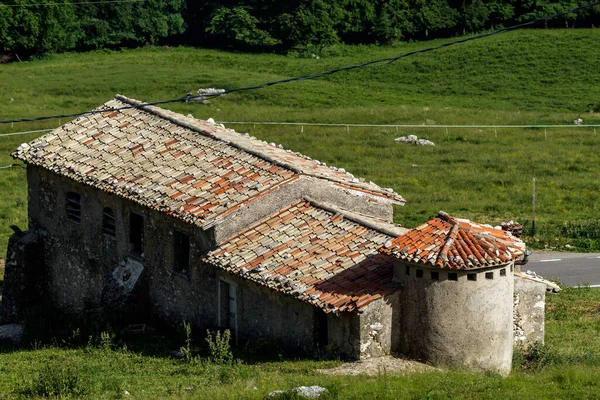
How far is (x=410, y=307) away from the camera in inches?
909

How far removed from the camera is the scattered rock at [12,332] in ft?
100

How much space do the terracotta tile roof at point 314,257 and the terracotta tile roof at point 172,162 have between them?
0.85m

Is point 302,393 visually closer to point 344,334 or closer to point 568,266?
point 344,334

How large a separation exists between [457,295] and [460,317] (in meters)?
0.45

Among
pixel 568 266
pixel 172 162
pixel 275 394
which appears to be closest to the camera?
pixel 275 394

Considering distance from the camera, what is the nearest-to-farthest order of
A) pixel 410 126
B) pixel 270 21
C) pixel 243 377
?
pixel 243 377, pixel 410 126, pixel 270 21

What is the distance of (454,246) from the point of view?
2253 cm

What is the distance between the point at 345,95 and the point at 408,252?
48.1 meters

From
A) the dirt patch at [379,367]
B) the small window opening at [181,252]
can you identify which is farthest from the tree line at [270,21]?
the dirt patch at [379,367]

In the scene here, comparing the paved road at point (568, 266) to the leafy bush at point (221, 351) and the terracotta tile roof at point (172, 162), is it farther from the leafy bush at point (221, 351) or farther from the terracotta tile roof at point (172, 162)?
the leafy bush at point (221, 351)

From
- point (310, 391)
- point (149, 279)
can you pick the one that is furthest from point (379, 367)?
point (149, 279)

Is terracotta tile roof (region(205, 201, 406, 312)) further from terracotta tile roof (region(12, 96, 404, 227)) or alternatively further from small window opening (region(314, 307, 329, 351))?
terracotta tile roof (region(12, 96, 404, 227))

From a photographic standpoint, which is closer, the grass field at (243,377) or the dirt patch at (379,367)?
the grass field at (243,377)

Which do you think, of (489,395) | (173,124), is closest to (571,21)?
(173,124)
